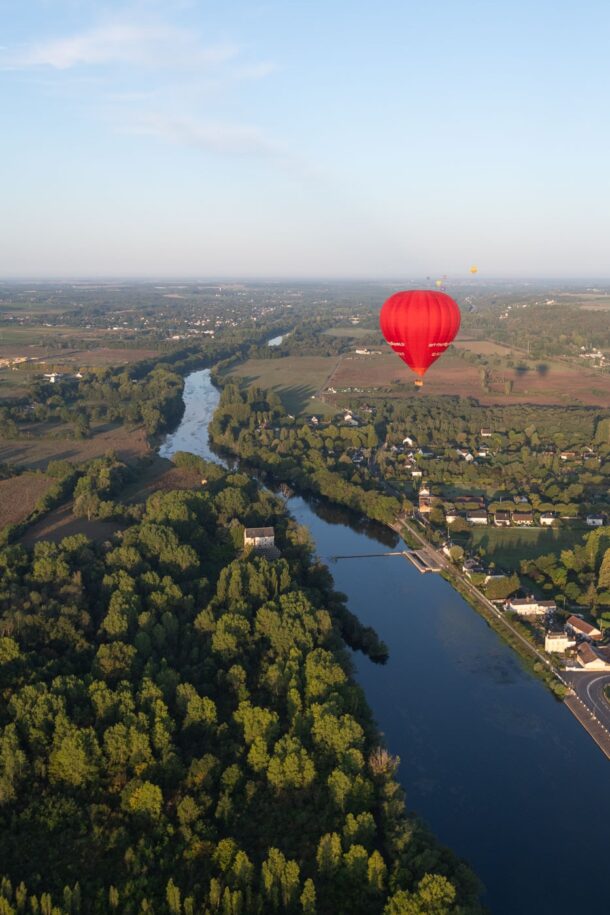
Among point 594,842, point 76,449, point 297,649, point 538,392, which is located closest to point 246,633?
point 297,649

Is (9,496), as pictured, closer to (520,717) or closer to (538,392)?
(520,717)

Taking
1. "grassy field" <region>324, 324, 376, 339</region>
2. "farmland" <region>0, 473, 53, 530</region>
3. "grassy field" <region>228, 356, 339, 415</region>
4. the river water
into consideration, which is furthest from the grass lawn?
the river water

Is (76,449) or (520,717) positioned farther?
(76,449)

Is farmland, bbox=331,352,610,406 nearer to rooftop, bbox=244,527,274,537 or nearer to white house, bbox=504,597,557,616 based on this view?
rooftop, bbox=244,527,274,537

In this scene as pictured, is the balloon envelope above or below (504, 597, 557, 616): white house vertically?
above

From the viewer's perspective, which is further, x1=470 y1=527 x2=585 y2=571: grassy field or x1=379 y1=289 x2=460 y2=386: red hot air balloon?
x1=470 y1=527 x2=585 y2=571: grassy field

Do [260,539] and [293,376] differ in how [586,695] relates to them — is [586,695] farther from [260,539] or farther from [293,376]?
[293,376]
